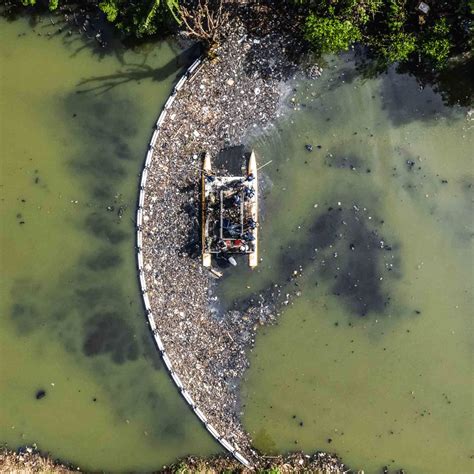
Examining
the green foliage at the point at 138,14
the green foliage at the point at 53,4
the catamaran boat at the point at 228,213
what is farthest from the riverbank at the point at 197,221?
the green foliage at the point at 53,4

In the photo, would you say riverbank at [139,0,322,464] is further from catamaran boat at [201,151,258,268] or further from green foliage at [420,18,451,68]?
green foliage at [420,18,451,68]

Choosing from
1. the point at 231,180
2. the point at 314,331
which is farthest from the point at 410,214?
the point at 231,180

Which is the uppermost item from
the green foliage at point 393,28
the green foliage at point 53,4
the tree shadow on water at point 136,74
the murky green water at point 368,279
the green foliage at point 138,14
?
the green foliage at point 53,4

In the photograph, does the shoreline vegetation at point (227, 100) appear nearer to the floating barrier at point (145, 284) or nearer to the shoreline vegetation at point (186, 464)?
the shoreline vegetation at point (186, 464)

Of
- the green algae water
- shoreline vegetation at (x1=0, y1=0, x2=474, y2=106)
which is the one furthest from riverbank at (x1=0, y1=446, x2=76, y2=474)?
shoreline vegetation at (x1=0, y1=0, x2=474, y2=106)

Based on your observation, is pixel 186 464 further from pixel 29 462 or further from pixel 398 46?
pixel 398 46

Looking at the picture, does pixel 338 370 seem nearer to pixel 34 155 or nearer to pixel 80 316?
pixel 80 316
